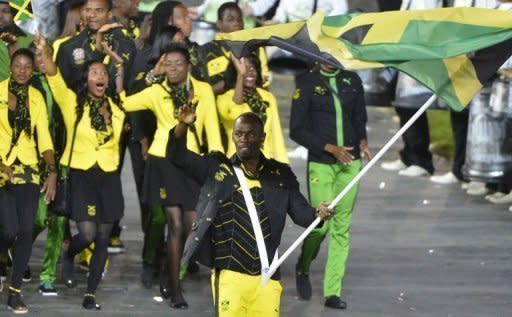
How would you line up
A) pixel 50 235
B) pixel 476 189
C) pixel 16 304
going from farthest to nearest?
1. pixel 476 189
2. pixel 50 235
3. pixel 16 304

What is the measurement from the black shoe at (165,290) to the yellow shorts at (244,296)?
125 inches

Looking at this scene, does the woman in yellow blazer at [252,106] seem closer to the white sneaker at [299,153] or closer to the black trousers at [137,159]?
the black trousers at [137,159]

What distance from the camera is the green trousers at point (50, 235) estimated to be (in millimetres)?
14938

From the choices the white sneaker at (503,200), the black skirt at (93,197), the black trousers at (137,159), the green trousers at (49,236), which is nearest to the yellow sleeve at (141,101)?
the black skirt at (93,197)

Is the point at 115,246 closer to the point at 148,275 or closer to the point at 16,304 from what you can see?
the point at 148,275

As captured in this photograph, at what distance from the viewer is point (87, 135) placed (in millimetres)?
14609

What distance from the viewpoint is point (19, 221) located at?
1434cm

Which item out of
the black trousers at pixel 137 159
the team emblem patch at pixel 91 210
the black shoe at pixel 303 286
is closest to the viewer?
the team emblem patch at pixel 91 210

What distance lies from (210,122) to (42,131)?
4.47 feet

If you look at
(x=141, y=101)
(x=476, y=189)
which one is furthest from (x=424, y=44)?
(x=476, y=189)

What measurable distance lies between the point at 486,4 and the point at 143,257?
5608mm

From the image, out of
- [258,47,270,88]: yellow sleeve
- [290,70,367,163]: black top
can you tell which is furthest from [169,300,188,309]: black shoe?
[258,47,270,88]: yellow sleeve

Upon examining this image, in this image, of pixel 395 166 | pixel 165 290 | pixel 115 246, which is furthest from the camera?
pixel 395 166

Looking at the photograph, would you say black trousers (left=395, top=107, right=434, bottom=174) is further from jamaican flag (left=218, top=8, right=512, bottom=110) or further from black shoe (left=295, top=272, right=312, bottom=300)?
jamaican flag (left=218, top=8, right=512, bottom=110)
